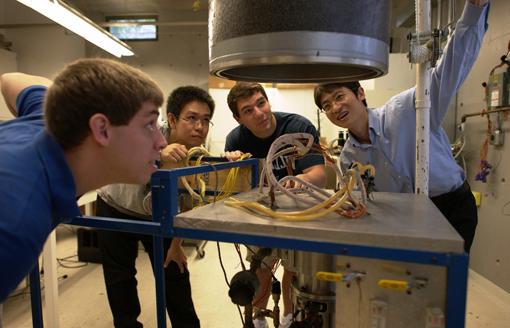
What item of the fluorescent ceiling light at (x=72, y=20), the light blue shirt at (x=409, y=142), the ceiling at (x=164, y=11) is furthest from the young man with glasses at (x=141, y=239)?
the ceiling at (x=164, y=11)

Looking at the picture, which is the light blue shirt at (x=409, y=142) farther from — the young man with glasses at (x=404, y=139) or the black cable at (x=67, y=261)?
the black cable at (x=67, y=261)

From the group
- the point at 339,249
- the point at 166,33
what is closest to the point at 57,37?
the point at 166,33

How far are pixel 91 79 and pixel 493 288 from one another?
106 inches

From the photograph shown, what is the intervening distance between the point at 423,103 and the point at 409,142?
0.25 meters

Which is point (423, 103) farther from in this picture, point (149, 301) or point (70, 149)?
point (149, 301)

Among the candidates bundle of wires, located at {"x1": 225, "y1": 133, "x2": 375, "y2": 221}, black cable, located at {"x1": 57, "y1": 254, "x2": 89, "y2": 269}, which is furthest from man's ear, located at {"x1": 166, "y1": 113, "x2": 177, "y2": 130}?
black cable, located at {"x1": 57, "y1": 254, "x2": 89, "y2": 269}

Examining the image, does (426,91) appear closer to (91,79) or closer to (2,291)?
(91,79)

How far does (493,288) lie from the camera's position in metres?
2.36

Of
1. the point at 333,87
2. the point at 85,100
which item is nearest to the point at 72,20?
the point at 333,87

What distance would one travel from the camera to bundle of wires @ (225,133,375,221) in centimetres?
83

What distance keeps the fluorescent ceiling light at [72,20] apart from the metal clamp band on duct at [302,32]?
1.77 metres

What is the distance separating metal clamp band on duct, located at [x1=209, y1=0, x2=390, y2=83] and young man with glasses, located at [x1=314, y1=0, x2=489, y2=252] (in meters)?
0.58

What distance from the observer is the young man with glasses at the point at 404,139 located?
1.30 metres

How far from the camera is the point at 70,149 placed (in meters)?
0.73
